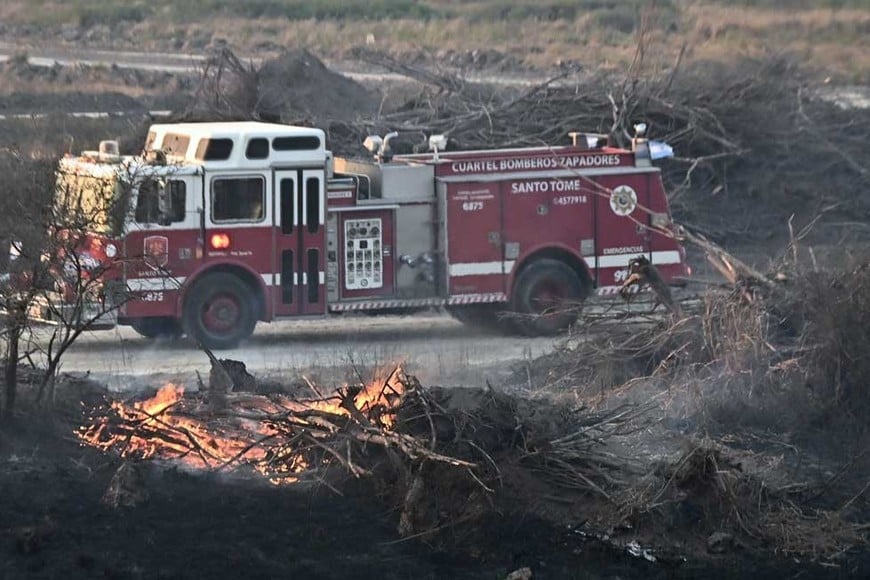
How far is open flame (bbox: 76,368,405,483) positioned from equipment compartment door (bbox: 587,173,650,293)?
7122mm

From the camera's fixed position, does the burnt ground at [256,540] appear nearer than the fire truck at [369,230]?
Yes

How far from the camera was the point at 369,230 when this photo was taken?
17922 mm

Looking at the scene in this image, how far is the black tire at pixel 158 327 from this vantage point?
17656mm

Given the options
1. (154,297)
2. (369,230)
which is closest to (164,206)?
(154,297)

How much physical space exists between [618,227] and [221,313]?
497 cm

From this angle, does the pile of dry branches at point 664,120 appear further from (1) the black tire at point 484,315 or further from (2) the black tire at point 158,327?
(2) the black tire at point 158,327

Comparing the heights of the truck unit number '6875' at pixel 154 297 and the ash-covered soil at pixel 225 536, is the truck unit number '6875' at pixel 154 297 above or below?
above

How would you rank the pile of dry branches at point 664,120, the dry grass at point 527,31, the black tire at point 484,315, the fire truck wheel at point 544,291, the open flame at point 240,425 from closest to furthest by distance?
the open flame at point 240,425 < the fire truck wheel at point 544,291 < the black tire at point 484,315 < the pile of dry branches at point 664,120 < the dry grass at point 527,31

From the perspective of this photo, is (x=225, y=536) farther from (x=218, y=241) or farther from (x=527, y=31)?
(x=527, y=31)

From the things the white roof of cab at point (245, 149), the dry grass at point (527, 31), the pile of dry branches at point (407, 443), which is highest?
the dry grass at point (527, 31)

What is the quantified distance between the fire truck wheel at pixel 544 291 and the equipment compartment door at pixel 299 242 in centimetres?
253

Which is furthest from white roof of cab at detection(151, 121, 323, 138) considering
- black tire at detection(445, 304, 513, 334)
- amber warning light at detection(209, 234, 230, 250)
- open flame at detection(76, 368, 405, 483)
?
open flame at detection(76, 368, 405, 483)

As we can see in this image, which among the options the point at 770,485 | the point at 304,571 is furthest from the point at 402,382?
the point at 770,485

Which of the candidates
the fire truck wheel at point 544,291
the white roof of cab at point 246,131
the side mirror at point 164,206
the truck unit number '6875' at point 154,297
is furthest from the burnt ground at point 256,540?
the fire truck wheel at point 544,291
